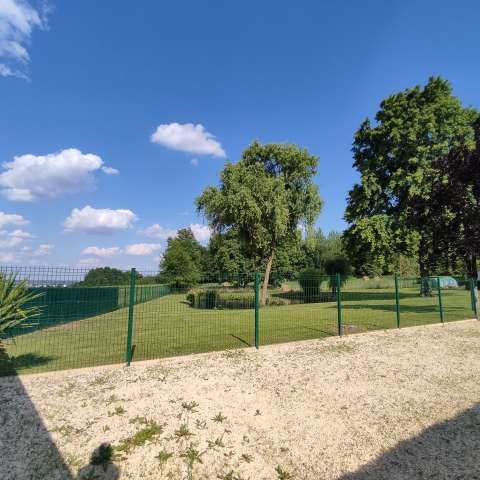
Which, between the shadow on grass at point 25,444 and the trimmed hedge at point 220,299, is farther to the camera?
the trimmed hedge at point 220,299

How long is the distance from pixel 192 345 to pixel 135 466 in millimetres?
5764

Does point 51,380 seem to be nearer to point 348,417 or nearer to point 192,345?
point 192,345

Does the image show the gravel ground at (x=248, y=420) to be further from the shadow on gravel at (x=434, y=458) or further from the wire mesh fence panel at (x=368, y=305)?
the wire mesh fence panel at (x=368, y=305)

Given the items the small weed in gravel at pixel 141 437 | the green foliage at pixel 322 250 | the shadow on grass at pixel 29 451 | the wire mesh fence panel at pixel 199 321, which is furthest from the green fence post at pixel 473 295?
the green foliage at pixel 322 250

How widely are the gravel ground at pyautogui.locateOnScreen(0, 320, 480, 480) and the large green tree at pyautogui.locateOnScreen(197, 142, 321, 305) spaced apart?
17091mm

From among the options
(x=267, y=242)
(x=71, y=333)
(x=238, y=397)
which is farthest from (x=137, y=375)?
(x=267, y=242)

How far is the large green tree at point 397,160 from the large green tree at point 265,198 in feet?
15.0

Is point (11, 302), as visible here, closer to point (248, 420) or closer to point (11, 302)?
point (11, 302)

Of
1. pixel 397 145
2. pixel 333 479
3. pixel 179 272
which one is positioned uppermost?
pixel 397 145

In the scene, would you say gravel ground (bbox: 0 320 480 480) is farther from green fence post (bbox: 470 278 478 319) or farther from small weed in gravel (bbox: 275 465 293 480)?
green fence post (bbox: 470 278 478 319)

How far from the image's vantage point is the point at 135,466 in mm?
3938

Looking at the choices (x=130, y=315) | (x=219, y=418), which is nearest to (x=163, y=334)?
(x=130, y=315)

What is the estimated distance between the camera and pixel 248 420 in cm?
501

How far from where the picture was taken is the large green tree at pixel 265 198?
24344 mm
